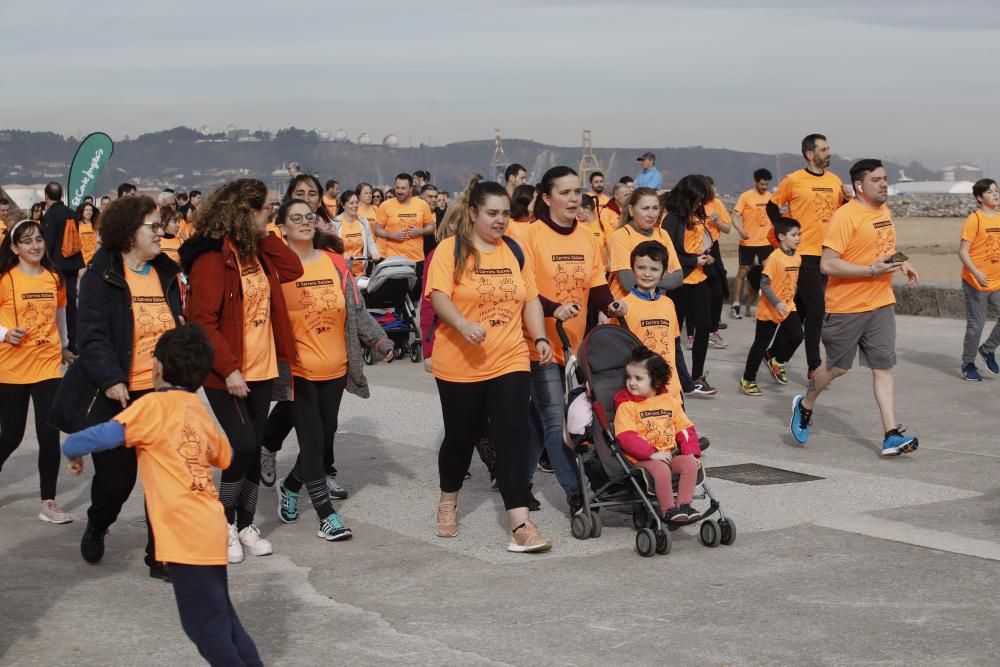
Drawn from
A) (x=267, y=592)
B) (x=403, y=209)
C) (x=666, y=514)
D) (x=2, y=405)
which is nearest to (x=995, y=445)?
(x=666, y=514)

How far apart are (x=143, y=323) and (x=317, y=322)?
3.41 feet

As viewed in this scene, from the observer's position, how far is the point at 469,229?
679 cm

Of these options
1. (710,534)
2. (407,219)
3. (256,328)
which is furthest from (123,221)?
(407,219)

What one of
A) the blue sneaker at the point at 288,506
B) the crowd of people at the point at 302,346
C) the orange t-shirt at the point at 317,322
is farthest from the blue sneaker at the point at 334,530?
the orange t-shirt at the point at 317,322

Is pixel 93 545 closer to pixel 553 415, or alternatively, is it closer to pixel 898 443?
pixel 553 415

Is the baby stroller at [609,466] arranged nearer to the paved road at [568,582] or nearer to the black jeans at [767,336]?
the paved road at [568,582]

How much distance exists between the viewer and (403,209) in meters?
16.5

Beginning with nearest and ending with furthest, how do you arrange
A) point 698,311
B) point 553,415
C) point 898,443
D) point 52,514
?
1. point 553,415
2. point 52,514
3. point 898,443
4. point 698,311

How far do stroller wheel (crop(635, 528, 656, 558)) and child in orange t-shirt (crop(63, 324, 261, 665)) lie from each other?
2346mm

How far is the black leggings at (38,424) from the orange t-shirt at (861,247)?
5038 mm

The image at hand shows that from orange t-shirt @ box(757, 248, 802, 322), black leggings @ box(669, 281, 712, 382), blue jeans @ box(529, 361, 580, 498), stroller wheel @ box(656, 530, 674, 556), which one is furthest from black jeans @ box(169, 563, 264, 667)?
orange t-shirt @ box(757, 248, 802, 322)

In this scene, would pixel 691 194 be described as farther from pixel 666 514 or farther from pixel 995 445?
pixel 666 514

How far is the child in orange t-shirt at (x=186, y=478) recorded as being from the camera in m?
4.50

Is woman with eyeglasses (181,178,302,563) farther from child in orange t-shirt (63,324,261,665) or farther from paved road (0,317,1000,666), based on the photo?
child in orange t-shirt (63,324,261,665)
